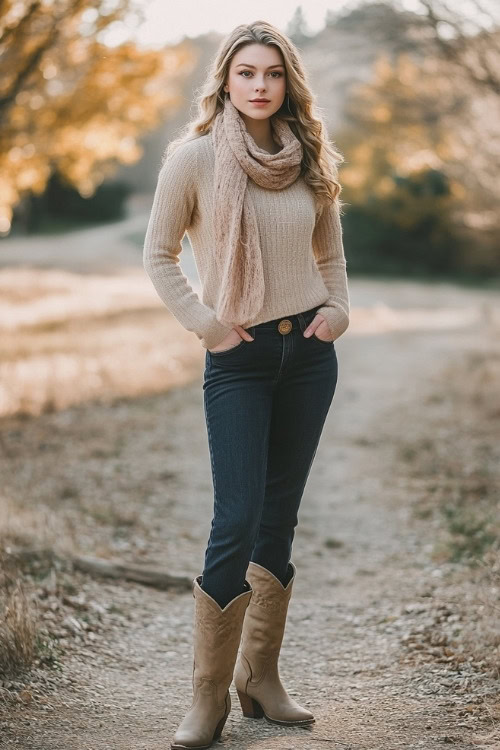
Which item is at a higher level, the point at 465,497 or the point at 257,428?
the point at 257,428

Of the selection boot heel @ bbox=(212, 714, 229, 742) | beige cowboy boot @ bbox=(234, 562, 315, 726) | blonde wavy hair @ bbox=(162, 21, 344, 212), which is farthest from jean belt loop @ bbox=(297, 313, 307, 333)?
boot heel @ bbox=(212, 714, 229, 742)

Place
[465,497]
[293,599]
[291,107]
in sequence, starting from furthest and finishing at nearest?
[465,497] < [293,599] < [291,107]

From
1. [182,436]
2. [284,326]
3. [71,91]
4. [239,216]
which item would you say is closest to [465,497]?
[182,436]

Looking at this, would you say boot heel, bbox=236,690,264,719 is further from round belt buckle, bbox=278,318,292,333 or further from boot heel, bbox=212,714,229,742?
round belt buckle, bbox=278,318,292,333

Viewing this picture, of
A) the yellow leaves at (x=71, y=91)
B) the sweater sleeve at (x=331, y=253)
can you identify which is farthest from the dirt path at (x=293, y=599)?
the yellow leaves at (x=71, y=91)

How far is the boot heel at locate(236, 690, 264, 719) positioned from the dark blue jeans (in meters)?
0.46

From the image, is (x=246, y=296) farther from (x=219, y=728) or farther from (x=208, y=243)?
(x=219, y=728)

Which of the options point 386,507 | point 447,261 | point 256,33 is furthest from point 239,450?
point 447,261

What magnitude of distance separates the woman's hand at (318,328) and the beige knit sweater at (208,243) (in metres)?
0.02

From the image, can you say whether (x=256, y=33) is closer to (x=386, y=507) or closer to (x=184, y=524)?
(x=184, y=524)

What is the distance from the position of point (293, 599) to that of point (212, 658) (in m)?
1.70

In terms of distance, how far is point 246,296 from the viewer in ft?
9.03

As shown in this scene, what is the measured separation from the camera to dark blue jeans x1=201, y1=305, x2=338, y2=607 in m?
2.75

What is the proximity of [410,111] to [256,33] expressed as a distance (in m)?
8.28
